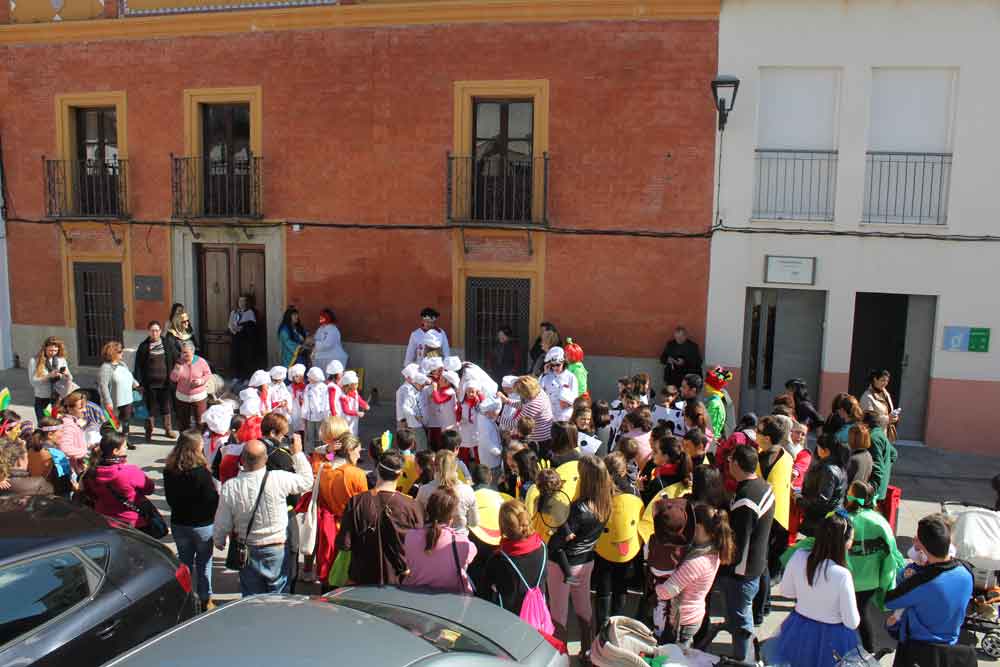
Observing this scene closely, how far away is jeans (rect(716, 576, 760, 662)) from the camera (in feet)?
16.9

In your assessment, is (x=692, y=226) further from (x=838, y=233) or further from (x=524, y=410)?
(x=524, y=410)

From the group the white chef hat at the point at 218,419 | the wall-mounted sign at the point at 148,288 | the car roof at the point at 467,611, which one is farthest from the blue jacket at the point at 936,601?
the wall-mounted sign at the point at 148,288

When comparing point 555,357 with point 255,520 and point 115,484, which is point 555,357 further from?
point 115,484

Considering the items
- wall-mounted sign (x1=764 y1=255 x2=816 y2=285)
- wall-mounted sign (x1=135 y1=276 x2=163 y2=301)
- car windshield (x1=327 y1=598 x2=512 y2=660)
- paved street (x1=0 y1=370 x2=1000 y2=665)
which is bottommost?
paved street (x1=0 y1=370 x2=1000 y2=665)

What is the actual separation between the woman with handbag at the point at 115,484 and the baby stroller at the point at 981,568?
6.01 meters

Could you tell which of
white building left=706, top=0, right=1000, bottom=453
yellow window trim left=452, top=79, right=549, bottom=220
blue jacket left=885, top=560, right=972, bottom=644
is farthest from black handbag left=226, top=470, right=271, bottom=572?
white building left=706, top=0, right=1000, bottom=453

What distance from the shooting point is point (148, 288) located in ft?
45.8

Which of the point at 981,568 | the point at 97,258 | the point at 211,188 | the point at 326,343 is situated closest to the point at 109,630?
the point at 981,568

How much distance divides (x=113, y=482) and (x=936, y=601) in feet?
17.8

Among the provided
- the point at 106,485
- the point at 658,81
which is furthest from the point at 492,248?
the point at 106,485

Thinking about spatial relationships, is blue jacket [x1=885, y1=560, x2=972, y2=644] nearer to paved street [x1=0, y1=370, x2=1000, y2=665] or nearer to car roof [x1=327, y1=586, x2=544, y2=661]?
car roof [x1=327, y1=586, x2=544, y2=661]

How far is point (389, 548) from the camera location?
4941mm

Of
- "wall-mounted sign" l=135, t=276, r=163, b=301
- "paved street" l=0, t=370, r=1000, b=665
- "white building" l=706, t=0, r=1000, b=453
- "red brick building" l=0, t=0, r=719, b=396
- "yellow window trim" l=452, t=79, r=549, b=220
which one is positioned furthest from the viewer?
"wall-mounted sign" l=135, t=276, r=163, b=301

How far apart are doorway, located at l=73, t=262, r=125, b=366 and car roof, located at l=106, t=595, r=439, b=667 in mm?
12094
